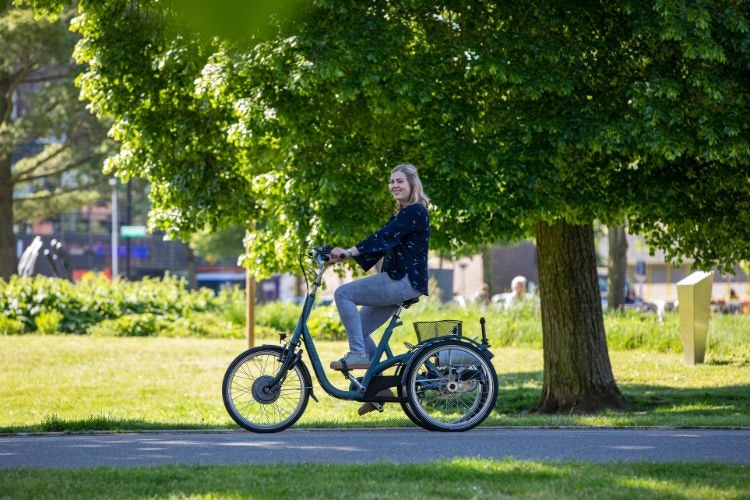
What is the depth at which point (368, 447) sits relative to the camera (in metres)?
7.54

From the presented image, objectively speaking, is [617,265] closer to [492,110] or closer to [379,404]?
[492,110]

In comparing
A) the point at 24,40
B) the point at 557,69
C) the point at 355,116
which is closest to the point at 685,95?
the point at 557,69

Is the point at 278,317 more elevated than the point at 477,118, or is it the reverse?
the point at 477,118

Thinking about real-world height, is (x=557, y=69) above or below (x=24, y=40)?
below

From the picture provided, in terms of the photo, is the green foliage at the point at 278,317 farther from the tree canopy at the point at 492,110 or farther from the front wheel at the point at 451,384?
the front wheel at the point at 451,384

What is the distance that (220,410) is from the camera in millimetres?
15414

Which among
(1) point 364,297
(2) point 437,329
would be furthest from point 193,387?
(1) point 364,297

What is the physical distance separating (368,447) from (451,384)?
1.04 m

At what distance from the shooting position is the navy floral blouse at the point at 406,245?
26.8ft

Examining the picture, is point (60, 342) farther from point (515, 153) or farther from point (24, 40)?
point (515, 153)

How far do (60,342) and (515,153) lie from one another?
633 inches

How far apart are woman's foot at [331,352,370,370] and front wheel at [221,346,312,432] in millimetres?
298

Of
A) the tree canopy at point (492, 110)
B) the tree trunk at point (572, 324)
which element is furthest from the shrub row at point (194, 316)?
the tree canopy at point (492, 110)

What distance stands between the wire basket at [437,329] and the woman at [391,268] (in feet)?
0.84
